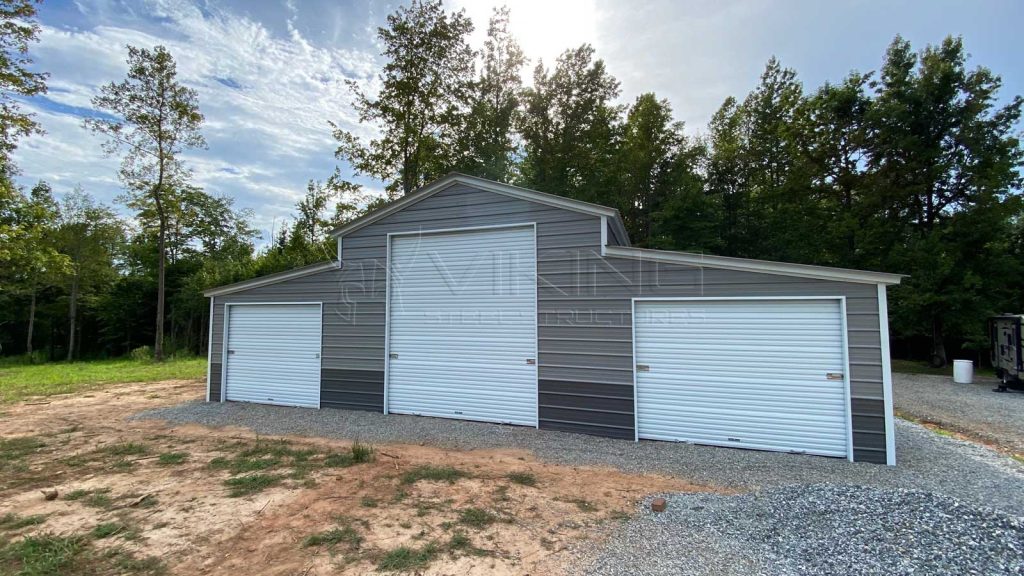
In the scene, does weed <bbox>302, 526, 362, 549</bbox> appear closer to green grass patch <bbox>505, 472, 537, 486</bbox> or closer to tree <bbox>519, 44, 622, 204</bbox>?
green grass patch <bbox>505, 472, 537, 486</bbox>

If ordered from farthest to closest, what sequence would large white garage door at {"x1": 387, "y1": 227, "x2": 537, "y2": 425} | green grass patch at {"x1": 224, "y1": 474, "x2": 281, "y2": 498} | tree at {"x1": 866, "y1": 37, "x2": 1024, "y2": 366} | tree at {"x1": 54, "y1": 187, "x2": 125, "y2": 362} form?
1. tree at {"x1": 54, "y1": 187, "x2": 125, "y2": 362}
2. tree at {"x1": 866, "y1": 37, "x2": 1024, "y2": 366}
3. large white garage door at {"x1": 387, "y1": 227, "x2": 537, "y2": 425}
4. green grass patch at {"x1": 224, "y1": 474, "x2": 281, "y2": 498}

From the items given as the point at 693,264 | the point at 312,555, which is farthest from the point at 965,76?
the point at 312,555

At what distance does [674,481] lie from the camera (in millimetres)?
4402

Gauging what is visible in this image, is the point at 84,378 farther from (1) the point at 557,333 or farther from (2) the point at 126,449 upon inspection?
(1) the point at 557,333

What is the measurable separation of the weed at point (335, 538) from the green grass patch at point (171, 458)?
311 cm

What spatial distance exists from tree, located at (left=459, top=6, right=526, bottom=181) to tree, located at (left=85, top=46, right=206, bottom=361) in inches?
421

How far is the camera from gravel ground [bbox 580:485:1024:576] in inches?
104

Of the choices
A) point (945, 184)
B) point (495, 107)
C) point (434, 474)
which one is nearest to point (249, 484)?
point (434, 474)

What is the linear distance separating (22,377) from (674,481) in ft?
63.3

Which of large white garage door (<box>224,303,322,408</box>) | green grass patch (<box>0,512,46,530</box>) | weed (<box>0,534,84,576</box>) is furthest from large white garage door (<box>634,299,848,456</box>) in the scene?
green grass patch (<box>0,512,46,530</box>)

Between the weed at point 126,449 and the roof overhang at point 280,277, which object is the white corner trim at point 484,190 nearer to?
the roof overhang at point 280,277

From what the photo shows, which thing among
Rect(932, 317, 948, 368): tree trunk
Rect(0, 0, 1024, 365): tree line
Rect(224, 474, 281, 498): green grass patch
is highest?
Rect(0, 0, 1024, 365): tree line

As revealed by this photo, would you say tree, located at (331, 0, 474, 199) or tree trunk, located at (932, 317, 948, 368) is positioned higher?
tree, located at (331, 0, 474, 199)

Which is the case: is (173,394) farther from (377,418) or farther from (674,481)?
(674,481)
